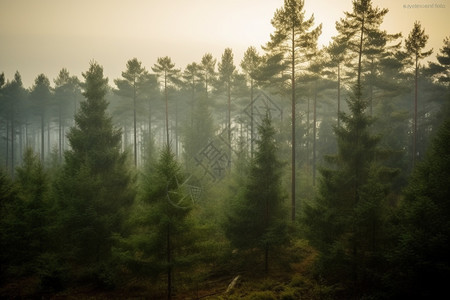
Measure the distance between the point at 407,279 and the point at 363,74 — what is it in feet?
87.1

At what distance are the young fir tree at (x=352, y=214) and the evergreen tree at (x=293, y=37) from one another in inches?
245

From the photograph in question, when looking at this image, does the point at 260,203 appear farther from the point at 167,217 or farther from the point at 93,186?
the point at 93,186

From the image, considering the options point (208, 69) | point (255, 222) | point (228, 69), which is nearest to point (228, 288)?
point (255, 222)

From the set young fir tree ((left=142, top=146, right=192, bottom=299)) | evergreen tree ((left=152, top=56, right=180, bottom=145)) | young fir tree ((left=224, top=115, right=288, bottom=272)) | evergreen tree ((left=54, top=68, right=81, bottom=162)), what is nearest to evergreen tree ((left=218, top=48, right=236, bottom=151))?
evergreen tree ((left=152, top=56, right=180, bottom=145))

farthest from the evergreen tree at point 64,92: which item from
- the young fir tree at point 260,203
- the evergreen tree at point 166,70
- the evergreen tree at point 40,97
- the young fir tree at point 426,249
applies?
the young fir tree at point 426,249

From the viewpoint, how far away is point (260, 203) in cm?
1507

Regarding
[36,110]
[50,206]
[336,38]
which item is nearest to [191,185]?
[50,206]

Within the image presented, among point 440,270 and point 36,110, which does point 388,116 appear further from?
point 36,110

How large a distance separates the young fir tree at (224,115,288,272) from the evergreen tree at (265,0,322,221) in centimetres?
523

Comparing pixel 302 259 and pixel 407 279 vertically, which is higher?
pixel 407 279

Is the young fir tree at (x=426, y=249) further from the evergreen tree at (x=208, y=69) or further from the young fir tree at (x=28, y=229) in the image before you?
the evergreen tree at (x=208, y=69)

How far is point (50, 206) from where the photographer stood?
1554cm

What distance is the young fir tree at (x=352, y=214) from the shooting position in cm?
1154

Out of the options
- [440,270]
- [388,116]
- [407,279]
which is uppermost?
[388,116]
